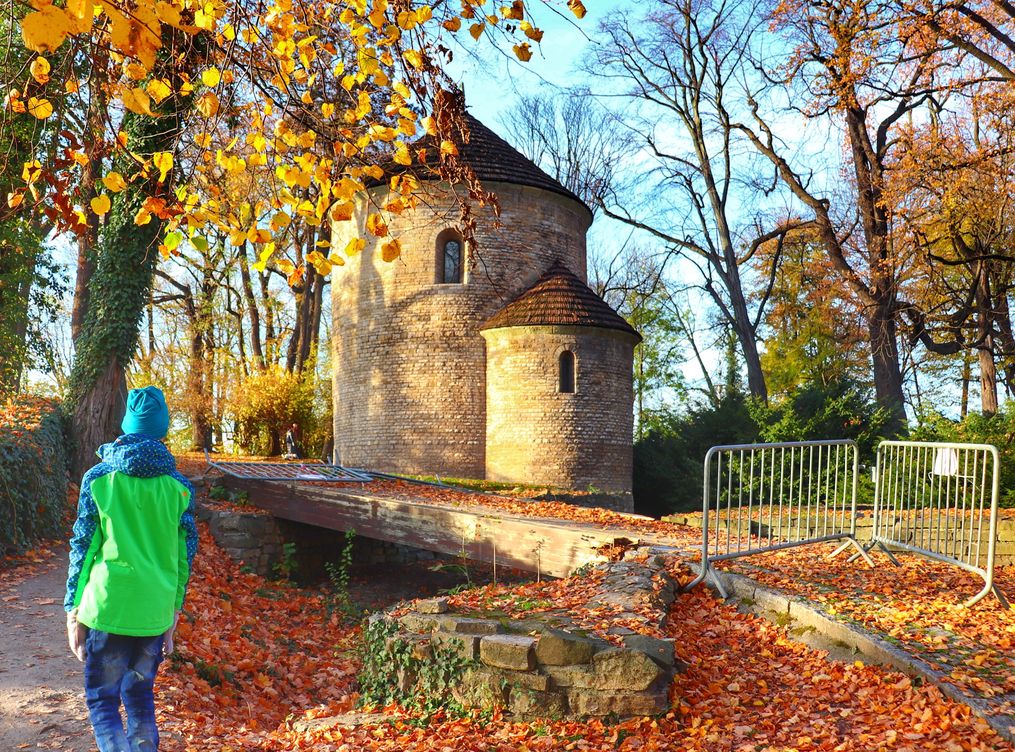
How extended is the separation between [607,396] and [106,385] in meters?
11.8

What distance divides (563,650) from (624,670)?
0.40 meters

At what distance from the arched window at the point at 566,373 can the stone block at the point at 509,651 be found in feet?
49.3

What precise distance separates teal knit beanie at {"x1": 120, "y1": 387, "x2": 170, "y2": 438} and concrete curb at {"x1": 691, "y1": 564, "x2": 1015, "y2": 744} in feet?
15.6

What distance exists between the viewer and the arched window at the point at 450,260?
21.8 meters

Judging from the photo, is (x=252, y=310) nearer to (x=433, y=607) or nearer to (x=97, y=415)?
(x=97, y=415)

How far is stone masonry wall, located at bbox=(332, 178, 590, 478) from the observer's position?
21062 mm

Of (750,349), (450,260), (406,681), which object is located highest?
(450,260)

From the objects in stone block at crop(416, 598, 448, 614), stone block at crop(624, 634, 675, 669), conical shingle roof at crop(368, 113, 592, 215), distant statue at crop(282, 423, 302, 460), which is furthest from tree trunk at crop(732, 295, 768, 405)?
stone block at crop(624, 634, 675, 669)

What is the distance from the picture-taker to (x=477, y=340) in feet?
69.8

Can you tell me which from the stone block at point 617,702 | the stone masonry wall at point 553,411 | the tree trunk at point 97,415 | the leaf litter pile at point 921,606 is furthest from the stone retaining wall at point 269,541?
the stone block at point 617,702

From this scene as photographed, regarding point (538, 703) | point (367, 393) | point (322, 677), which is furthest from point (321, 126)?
point (367, 393)

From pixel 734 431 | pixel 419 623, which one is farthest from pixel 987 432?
pixel 419 623

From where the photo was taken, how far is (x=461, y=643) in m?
5.54

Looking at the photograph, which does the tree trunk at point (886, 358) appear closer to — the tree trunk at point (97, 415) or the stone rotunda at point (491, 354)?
the stone rotunda at point (491, 354)
